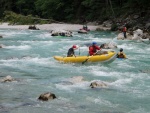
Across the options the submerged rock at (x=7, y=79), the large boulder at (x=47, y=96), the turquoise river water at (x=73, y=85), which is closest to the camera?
the turquoise river water at (x=73, y=85)

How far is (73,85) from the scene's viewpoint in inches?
511

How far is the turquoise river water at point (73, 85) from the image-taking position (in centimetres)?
1054

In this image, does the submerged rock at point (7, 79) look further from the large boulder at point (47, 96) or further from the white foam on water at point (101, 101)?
the white foam on water at point (101, 101)

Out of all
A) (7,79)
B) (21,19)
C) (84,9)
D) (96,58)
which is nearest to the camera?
(7,79)

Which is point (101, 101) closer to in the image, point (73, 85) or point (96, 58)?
point (73, 85)

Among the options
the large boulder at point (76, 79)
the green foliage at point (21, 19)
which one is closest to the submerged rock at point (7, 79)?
the large boulder at point (76, 79)

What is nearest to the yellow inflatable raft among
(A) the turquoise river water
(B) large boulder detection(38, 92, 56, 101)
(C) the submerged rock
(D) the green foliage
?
(A) the turquoise river water

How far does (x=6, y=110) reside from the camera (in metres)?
10.0

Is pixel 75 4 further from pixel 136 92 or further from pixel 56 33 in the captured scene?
pixel 136 92

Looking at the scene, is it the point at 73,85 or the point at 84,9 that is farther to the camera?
the point at 84,9

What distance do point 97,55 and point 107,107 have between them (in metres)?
7.08

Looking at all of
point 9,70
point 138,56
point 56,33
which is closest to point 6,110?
point 9,70

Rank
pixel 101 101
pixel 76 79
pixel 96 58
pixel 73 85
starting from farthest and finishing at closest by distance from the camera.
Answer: pixel 96 58, pixel 76 79, pixel 73 85, pixel 101 101

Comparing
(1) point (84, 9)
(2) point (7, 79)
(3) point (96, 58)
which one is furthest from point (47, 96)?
(1) point (84, 9)
